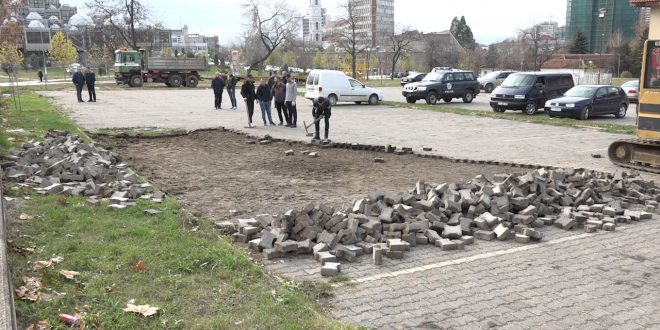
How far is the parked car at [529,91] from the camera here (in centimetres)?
2581

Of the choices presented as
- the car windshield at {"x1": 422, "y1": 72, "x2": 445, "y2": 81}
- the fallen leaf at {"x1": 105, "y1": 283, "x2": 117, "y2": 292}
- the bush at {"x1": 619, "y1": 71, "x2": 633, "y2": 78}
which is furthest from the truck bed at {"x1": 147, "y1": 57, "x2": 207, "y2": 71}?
the bush at {"x1": 619, "y1": 71, "x2": 633, "y2": 78}

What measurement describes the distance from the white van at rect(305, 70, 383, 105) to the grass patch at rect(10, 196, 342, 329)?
22.6 meters

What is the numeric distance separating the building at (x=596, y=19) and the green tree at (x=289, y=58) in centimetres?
4752

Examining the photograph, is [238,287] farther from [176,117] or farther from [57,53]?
[57,53]

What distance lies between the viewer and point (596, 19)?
9525 centimetres

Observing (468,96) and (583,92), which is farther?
(468,96)

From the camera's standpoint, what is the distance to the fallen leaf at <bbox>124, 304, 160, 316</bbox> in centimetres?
451

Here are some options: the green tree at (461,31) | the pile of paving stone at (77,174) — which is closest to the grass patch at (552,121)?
the pile of paving stone at (77,174)

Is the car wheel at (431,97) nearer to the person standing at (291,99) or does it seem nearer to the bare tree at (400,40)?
the person standing at (291,99)

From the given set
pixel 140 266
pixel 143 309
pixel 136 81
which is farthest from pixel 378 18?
pixel 143 309

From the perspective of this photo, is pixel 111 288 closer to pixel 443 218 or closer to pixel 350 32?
pixel 443 218

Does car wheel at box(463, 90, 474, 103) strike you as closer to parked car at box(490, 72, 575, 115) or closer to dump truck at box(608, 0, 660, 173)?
parked car at box(490, 72, 575, 115)

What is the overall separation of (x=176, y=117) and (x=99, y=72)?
5609 cm

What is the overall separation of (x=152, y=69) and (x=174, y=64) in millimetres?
2000
